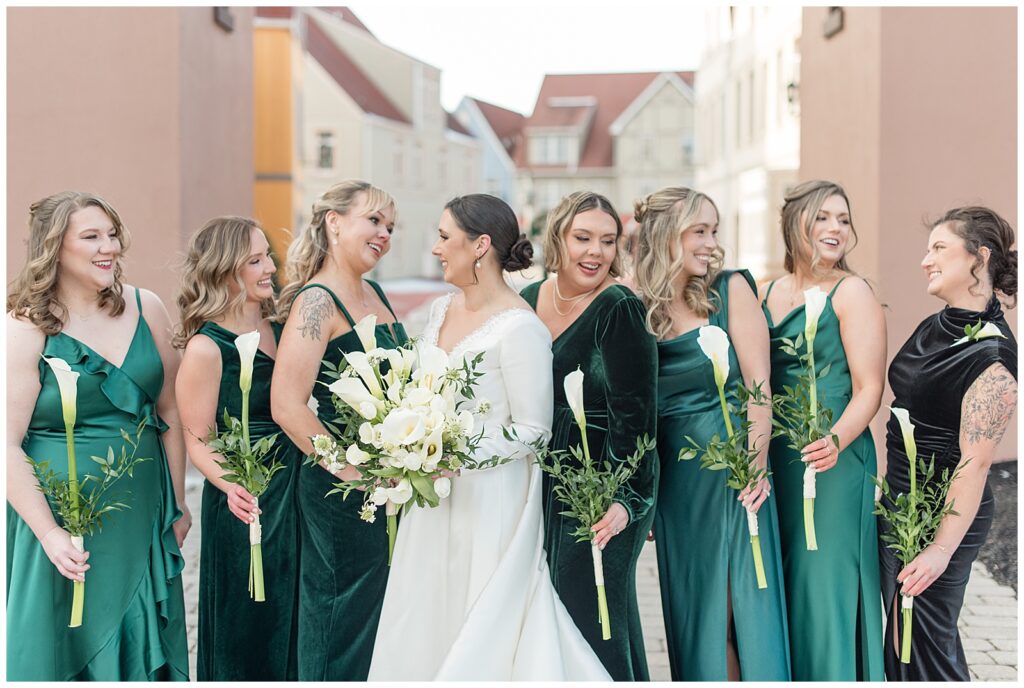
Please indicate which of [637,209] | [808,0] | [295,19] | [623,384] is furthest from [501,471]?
[295,19]

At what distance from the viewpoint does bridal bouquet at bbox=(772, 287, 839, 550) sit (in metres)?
3.75

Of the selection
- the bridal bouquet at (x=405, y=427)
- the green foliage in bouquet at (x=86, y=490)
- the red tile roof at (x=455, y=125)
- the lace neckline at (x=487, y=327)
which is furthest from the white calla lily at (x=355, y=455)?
the red tile roof at (x=455, y=125)

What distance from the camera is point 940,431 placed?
3.84 m

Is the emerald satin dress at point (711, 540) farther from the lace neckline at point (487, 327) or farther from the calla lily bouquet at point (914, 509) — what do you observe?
the lace neckline at point (487, 327)

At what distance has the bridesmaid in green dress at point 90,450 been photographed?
12.6ft

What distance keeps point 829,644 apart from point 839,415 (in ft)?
2.95

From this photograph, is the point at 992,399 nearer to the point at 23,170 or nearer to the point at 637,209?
the point at 637,209

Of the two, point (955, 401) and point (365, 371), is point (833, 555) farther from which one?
point (365, 371)

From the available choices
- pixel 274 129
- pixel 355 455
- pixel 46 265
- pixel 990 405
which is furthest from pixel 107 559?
pixel 274 129

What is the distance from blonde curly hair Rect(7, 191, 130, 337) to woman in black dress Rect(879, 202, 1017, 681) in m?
3.04

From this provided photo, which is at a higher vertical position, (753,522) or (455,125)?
(455,125)

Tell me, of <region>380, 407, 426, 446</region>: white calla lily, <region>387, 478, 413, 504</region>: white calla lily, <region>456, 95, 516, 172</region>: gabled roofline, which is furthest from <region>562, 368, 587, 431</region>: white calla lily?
<region>456, 95, 516, 172</region>: gabled roofline

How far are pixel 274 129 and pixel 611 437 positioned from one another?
20.9 m

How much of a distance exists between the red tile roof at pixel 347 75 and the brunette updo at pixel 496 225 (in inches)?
1470
